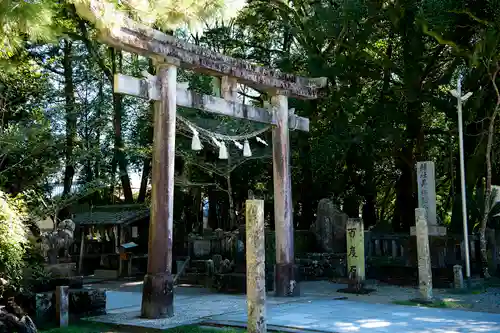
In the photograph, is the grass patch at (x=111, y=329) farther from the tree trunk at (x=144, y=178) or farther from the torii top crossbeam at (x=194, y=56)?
the tree trunk at (x=144, y=178)

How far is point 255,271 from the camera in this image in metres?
6.92

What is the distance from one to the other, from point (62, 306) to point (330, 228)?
11667mm

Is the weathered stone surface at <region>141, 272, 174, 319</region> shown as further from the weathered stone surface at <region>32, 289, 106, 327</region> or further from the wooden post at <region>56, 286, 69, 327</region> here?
the wooden post at <region>56, 286, 69, 327</region>

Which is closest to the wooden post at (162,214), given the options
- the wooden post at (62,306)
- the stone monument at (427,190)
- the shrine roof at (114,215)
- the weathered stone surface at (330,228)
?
the wooden post at (62,306)

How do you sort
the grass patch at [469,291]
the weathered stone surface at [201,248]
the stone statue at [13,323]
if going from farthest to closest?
the weathered stone surface at [201,248], the grass patch at [469,291], the stone statue at [13,323]

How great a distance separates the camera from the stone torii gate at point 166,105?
9469mm

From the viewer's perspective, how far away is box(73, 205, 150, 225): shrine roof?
20777 millimetres

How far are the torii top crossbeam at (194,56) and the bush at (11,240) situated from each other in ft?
10.7

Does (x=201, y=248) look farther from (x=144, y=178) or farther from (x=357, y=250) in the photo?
(x=144, y=178)

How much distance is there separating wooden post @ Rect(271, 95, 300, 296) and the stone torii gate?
24mm

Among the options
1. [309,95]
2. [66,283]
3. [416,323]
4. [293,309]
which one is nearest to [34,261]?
[66,283]

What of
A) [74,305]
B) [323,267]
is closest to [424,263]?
[323,267]

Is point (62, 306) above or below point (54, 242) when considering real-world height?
below

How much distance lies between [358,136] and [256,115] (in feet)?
25.0
